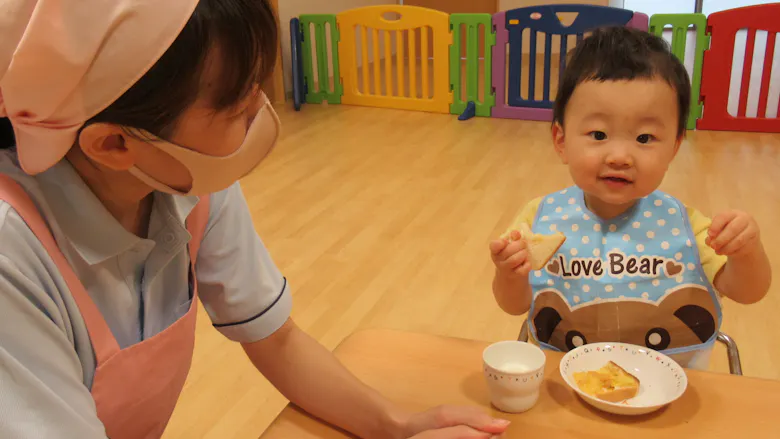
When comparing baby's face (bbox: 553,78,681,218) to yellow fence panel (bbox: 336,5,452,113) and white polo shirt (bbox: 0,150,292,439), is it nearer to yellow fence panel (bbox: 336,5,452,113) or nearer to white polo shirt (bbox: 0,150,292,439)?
white polo shirt (bbox: 0,150,292,439)

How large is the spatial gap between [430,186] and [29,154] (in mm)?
2747

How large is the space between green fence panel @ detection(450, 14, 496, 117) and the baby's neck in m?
3.56

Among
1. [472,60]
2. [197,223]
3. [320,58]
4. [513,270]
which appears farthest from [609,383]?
[320,58]

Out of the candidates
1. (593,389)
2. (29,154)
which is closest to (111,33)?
(29,154)

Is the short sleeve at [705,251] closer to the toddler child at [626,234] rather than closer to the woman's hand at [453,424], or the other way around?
the toddler child at [626,234]

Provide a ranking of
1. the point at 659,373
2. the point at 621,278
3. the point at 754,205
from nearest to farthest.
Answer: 1. the point at 659,373
2. the point at 621,278
3. the point at 754,205

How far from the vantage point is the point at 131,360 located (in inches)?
30.8

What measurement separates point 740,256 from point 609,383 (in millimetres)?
302

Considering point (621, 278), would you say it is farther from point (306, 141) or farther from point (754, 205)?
point (306, 141)

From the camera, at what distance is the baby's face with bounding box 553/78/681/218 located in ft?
3.49

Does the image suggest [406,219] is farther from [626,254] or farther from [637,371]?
[637,371]

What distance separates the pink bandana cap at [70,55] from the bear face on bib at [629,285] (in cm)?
75

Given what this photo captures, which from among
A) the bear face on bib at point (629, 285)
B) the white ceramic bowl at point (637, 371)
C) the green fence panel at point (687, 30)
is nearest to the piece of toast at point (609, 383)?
the white ceramic bowl at point (637, 371)

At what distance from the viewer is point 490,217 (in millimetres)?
2910
